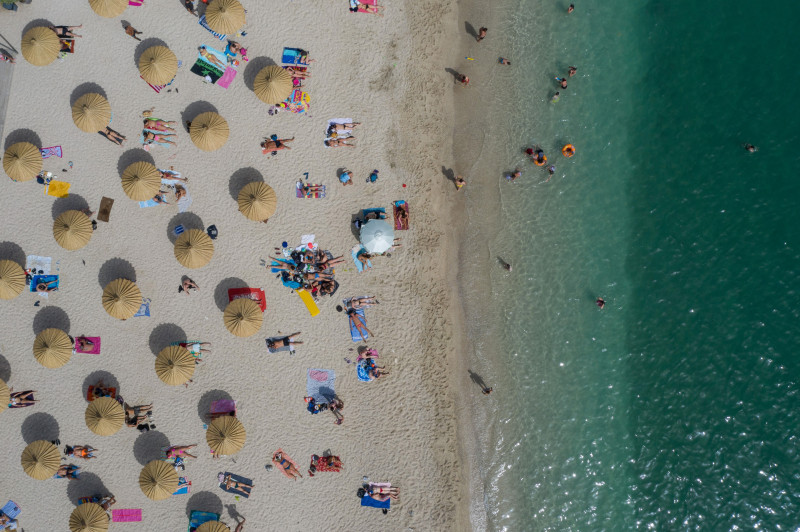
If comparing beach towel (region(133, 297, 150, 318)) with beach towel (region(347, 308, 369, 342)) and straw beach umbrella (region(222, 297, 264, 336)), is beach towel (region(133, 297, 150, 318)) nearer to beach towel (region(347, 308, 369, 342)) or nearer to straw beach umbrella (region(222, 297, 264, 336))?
straw beach umbrella (region(222, 297, 264, 336))

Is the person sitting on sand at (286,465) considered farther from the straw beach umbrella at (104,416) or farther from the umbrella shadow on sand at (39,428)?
the umbrella shadow on sand at (39,428)

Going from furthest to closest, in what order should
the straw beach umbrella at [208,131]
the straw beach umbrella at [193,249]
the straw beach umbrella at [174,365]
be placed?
the straw beach umbrella at [208,131] → the straw beach umbrella at [193,249] → the straw beach umbrella at [174,365]

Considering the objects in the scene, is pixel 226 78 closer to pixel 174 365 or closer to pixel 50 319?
pixel 174 365

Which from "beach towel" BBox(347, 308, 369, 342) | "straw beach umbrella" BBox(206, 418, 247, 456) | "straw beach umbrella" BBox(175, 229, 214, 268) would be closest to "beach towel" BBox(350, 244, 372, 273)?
"beach towel" BBox(347, 308, 369, 342)

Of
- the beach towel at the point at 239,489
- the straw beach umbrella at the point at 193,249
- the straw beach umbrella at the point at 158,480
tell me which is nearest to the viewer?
the straw beach umbrella at the point at 158,480

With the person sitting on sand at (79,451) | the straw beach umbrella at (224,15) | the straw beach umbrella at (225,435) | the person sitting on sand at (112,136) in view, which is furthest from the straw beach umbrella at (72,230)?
the straw beach umbrella at (224,15)

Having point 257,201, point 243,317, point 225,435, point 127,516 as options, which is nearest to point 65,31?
point 257,201

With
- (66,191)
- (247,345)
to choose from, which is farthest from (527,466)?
(66,191)
